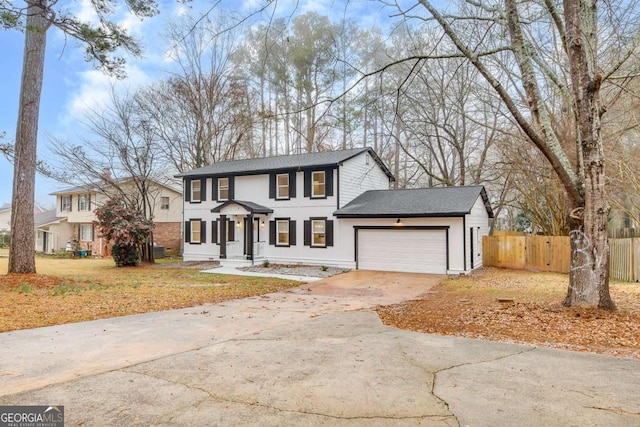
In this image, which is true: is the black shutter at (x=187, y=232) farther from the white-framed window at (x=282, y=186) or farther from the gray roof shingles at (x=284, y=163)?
the white-framed window at (x=282, y=186)

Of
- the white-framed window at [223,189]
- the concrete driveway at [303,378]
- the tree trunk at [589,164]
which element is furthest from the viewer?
the white-framed window at [223,189]

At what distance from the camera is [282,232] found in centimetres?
1889

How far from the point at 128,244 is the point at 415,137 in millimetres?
17516

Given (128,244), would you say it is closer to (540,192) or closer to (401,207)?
(401,207)

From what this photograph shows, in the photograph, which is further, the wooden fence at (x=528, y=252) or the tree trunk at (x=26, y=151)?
the wooden fence at (x=528, y=252)

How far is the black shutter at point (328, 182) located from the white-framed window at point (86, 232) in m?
20.9

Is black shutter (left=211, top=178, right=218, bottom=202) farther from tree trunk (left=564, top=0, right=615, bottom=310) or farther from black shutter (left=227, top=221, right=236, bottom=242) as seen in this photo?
tree trunk (left=564, top=0, right=615, bottom=310)

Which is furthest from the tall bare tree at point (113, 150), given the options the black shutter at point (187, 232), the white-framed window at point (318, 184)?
the white-framed window at point (318, 184)

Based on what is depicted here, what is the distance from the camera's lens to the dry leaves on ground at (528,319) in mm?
5414

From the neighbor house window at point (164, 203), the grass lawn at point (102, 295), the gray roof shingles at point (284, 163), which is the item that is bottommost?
the grass lawn at point (102, 295)

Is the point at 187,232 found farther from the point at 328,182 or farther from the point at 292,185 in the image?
the point at 328,182

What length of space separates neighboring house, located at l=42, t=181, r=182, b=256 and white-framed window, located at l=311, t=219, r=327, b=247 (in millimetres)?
14009

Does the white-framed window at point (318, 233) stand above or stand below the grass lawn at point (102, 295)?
above

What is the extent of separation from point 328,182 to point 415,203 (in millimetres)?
4107
